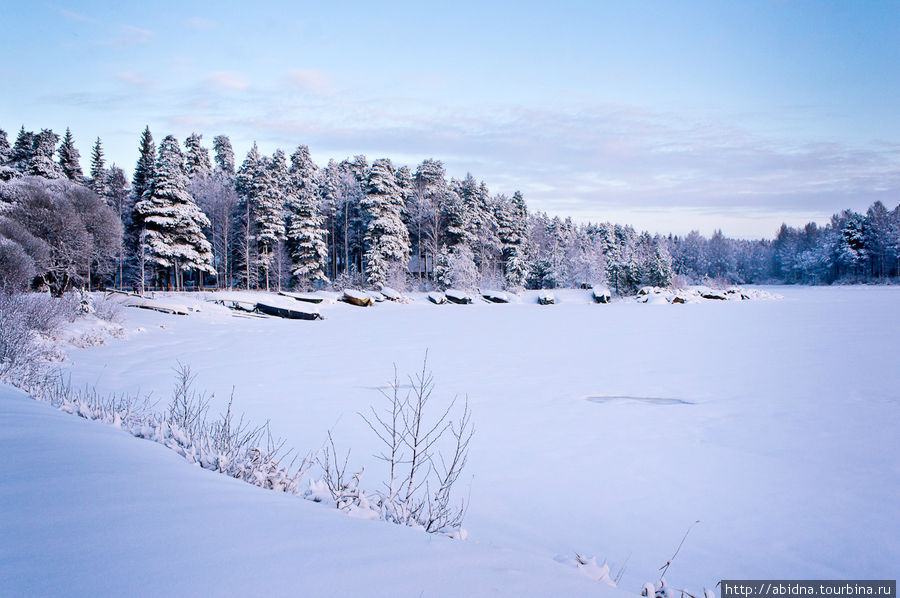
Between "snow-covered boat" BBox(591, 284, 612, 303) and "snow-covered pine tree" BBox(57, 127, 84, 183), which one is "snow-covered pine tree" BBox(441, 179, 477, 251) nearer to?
"snow-covered boat" BBox(591, 284, 612, 303)

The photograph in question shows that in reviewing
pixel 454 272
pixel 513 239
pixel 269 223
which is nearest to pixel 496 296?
pixel 454 272

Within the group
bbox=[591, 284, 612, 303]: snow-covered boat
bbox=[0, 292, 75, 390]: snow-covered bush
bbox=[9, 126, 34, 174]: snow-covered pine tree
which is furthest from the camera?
bbox=[591, 284, 612, 303]: snow-covered boat

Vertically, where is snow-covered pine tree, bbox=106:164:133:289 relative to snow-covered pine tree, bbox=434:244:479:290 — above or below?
above

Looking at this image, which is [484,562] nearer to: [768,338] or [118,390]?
[118,390]

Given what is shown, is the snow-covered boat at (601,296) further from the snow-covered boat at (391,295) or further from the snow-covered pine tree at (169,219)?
the snow-covered pine tree at (169,219)

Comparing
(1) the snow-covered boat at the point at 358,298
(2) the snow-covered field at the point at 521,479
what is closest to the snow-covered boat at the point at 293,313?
(1) the snow-covered boat at the point at 358,298

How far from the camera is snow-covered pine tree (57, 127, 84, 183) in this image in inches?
1580

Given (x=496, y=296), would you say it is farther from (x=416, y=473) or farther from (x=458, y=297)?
(x=416, y=473)

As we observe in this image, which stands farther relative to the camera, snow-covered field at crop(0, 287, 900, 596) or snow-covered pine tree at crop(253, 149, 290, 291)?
snow-covered pine tree at crop(253, 149, 290, 291)

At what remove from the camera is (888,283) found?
191 ft

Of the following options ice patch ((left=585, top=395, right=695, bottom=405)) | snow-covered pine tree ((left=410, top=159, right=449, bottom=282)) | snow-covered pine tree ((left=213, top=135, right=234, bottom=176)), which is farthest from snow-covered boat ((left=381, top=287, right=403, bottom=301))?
snow-covered pine tree ((left=213, top=135, right=234, bottom=176))

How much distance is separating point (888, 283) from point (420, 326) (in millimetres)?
64555

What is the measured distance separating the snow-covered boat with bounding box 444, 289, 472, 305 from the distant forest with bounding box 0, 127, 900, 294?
3838 millimetres

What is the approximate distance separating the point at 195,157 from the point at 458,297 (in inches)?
1241
